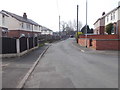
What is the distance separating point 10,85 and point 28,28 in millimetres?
50654

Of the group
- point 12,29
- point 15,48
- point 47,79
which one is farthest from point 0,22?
point 47,79

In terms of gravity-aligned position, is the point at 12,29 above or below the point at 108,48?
above

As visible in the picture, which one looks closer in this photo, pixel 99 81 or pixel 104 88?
pixel 104 88

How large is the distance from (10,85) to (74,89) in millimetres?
2419

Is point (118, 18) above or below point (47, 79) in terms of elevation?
above

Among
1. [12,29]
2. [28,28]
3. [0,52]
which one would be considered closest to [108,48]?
[0,52]

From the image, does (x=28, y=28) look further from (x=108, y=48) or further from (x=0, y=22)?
(x=108, y=48)

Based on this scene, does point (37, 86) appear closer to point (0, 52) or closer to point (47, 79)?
point (47, 79)

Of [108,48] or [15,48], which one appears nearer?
[15,48]

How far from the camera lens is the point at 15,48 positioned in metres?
16.5

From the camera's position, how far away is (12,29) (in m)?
47.4

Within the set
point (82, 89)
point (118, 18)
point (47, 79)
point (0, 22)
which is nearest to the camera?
point (82, 89)

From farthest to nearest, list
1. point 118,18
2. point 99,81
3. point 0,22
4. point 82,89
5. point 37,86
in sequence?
point 0,22
point 118,18
point 99,81
point 37,86
point 82,89

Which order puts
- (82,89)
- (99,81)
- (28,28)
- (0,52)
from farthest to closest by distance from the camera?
(28,28) → (0,52) → (99,81) → (82,89)
